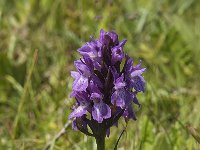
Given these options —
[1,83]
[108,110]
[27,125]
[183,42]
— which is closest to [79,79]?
[108,110]

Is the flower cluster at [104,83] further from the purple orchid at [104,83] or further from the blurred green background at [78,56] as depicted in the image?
the blurred green background at [78,56]

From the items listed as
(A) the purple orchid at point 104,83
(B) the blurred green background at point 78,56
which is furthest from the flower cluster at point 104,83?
(B) the blurred green background at point 78,56

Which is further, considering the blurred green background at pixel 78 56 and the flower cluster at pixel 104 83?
the blurred green background at pixel 78 56

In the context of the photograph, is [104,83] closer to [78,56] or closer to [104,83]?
[104,83]

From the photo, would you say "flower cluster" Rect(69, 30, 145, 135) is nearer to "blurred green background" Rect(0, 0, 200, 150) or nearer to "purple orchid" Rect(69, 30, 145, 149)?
"purple orchid" Rect(69, 30, 145, 149)

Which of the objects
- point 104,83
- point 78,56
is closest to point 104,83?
point 104,83

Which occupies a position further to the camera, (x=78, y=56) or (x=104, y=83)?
(x=78, y=56)

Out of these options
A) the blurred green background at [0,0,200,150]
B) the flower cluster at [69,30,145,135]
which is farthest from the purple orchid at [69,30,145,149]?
the blurred green background at [0,0,200,150]

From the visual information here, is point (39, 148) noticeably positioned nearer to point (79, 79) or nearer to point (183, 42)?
point (79, 79)
